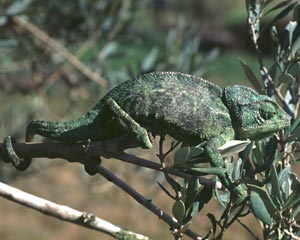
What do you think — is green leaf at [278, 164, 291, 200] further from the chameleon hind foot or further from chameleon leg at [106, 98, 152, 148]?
the chameleon hind foot

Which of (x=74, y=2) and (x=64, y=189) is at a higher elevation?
(x=74, y=2)

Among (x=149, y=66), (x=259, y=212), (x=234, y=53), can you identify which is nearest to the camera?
(x=259, y=212)

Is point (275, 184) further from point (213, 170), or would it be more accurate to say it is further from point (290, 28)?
point (290, 28)

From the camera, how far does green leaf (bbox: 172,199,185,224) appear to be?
892 millimetres

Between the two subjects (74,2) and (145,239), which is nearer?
(145,239)

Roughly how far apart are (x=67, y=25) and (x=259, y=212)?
1.52m

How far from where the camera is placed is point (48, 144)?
958mm

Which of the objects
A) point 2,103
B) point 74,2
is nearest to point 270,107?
point 74,2

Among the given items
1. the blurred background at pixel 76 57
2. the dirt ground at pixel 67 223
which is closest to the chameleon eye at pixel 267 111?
the blurred background at pixel 76 57

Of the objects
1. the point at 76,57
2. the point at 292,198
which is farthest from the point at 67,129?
the point at 76,57

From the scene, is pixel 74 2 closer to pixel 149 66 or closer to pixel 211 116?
pixel 149 66

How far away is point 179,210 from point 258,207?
97 mm

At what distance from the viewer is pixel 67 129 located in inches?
41.9

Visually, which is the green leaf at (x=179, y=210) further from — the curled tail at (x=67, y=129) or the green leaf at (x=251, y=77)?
the green leaf at (x=251, y=77)
